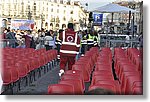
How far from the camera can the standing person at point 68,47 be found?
22.5ft

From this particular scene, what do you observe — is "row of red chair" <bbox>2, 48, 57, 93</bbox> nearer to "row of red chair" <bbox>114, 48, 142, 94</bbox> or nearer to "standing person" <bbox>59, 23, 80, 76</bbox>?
"standing person" <bbox>59, 23, 80, 76</bbox>

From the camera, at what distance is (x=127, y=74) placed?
6.17 metres

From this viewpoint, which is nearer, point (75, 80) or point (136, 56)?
point (75, 80)

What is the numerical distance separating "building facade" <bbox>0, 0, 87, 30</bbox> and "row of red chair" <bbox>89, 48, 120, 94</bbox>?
2.28 ft

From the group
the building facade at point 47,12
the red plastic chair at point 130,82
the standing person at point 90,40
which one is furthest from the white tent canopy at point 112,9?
the red plastic chair at point 130,82

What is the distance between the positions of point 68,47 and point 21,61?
2.26 feet

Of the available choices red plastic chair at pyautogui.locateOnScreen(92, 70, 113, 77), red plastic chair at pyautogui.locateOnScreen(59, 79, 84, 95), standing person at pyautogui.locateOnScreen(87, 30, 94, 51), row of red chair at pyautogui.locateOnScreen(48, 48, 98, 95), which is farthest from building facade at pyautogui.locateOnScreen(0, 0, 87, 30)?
red plastic chair at pyautogui.locateOnScreen(59, 79, 84, 95)

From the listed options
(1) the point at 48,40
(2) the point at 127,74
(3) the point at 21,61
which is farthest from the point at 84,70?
(3) the point at 21,61

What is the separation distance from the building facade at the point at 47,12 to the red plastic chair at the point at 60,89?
3.26 feet

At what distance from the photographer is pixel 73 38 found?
22.7 feet

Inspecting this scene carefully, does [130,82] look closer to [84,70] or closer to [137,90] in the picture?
[137,90]

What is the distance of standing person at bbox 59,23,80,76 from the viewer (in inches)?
269

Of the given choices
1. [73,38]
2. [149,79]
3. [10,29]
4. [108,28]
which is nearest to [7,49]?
[10,29]

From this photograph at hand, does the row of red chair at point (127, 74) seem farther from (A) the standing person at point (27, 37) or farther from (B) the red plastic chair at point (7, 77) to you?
(B) the red plastic chair at point (7, 77)
